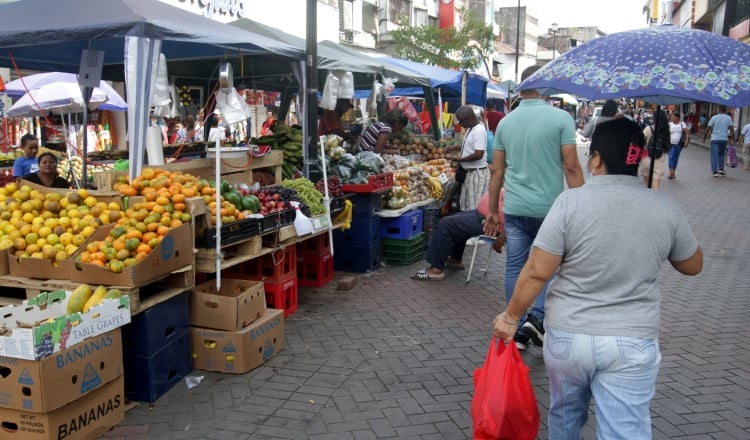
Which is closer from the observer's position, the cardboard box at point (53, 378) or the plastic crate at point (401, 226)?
the cardboard box at point (53, 378)

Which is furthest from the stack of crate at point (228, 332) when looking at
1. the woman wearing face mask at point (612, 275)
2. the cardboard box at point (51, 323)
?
the woman wearing face mask at point (612, 275)

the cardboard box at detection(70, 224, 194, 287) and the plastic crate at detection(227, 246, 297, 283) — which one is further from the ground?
the cardboard box at detection(70, 224, 194, 287)

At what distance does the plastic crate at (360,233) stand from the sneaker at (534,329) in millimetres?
2909

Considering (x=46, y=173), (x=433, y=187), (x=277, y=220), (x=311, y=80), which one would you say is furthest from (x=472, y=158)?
(x=46, y=173)

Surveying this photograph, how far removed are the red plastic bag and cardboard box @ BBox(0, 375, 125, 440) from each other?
2.29m

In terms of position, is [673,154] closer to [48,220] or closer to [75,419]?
[48,220]

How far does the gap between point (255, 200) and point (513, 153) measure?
7.55 ft

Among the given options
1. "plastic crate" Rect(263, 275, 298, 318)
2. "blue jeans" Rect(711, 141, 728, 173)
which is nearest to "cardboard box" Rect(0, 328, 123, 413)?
"plastic crate" Rect(263, 275, 298, 318)

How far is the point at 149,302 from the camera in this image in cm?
427

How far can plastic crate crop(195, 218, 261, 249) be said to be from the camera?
4.98 metres

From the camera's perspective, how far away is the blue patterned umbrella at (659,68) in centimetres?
299

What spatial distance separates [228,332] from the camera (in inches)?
185

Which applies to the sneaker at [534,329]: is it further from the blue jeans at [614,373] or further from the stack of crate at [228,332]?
the blue jeans at [614,373]

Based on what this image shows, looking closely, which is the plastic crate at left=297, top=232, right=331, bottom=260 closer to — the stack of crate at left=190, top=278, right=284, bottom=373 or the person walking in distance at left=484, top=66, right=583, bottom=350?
the stack of crate at left=190, top=278, right=284, bottom=373
